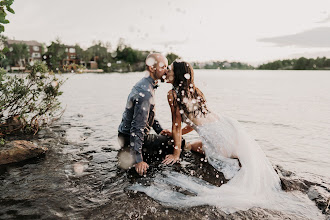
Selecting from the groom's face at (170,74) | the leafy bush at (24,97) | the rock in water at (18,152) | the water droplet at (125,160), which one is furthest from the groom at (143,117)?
the leafy bush at (24,97)

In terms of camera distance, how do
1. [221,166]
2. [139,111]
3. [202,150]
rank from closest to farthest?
[139,111] < [221,166] < [202,150]

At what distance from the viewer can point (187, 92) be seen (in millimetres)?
5992

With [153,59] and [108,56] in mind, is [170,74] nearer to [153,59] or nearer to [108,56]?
[153,59]

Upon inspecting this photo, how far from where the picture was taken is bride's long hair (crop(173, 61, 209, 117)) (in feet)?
18.9

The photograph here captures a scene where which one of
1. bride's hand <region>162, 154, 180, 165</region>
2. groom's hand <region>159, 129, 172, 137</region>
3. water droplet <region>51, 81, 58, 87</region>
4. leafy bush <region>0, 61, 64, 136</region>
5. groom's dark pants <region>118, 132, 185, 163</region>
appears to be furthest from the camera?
water droplet <region>51, 81, 58, 87</region>

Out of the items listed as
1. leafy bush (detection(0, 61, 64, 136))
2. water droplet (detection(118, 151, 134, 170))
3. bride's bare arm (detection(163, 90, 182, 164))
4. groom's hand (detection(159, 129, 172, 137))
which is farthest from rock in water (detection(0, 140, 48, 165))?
bride's bare arm (detection(163, 90, 182, 164))

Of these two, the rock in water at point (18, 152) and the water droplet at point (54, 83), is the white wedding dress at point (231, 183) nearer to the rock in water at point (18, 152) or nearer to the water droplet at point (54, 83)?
the rock in water at point (18, 152)

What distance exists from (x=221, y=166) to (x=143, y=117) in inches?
100

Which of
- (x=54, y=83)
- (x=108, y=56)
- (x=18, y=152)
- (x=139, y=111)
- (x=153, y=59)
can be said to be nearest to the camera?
(x=139, y=111)

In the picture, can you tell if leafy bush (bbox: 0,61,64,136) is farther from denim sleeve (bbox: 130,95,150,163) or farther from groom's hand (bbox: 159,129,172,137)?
denim sleeve (bbox: 130,95,150,163)

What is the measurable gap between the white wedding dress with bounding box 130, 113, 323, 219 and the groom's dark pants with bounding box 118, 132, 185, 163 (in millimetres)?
739

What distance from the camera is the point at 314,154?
27.9ft

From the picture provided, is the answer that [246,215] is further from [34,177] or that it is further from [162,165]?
[34,177]

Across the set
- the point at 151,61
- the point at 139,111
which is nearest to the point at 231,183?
the point at 139,111
